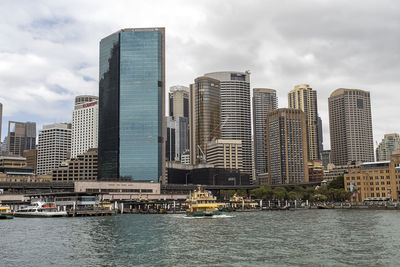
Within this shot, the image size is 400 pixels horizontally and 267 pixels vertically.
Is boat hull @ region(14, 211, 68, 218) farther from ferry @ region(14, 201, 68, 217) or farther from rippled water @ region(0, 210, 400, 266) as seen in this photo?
rippled water @ region(0, 210, 400, 266)

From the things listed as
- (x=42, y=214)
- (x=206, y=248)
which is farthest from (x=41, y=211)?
(x=206, y=248)

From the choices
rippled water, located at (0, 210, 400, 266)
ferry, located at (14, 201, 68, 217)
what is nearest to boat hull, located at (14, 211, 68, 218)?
ferry, located at (14, 201, 68, 217)

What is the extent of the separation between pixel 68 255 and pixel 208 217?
88.8 metres

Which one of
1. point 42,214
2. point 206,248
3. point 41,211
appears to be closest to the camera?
point 206,248

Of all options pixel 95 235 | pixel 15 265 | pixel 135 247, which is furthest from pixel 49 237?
pixel 15 265

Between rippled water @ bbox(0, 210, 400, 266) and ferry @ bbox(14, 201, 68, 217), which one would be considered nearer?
rippled water @ bbox(0, 210, 400, 266)

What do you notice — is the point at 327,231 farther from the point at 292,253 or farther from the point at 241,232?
the point at 292,253

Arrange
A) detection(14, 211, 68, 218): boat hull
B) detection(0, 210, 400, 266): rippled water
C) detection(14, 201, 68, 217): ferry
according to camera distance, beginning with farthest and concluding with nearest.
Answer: detection(14, 201, 68, 217): ferry → detection(14, 211, 68, 218): boat hull → detection(0, 210, 400, 266): rippled water

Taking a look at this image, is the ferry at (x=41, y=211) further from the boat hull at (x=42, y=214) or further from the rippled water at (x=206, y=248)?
the rippled water at (x=206, y=248)

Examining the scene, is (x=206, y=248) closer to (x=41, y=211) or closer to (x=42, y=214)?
(x=42, y=214)

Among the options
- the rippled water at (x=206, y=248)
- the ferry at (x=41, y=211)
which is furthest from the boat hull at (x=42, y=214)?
the rippled water at (x=206, y=248)

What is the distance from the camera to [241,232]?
100 metres

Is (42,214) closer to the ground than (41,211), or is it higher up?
closer to the ground

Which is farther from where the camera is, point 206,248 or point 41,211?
point 41,211
